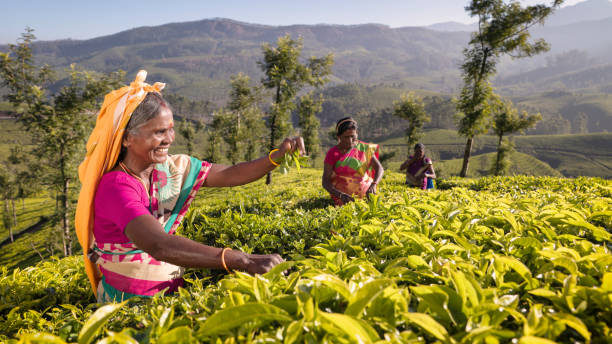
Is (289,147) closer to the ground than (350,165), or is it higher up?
higher up

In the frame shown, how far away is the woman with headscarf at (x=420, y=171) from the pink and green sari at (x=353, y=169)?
163 inches

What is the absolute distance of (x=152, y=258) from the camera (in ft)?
8.70

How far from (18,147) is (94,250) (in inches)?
2920

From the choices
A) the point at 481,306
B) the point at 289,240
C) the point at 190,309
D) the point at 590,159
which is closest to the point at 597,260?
the point at 481,306

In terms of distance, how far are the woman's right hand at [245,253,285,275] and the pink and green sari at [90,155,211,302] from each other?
35.0 inches

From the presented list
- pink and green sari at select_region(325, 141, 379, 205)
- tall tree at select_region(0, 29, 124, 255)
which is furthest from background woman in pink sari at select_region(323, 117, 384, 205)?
tall tree at select_region(0, 29, 124, 255)

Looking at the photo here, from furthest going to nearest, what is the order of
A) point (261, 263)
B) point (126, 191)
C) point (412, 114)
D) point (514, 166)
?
1. point (514, 166)
2. point (412, 114)
3. point (126, 191)
4. point (261, 263)

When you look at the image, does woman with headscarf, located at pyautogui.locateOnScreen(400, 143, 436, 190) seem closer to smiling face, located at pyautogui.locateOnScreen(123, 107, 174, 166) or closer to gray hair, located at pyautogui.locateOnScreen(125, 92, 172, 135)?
smiling face, located at pyautogui.locateOnScreen(123, 107, 174, 166)

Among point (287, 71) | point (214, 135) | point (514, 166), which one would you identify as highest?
point (287, 71)

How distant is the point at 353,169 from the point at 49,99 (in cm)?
2017

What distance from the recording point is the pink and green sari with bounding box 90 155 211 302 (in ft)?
8.42

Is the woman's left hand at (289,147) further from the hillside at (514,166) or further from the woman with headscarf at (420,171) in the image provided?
the hillside at (514,166)

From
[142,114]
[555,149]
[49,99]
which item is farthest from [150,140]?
[555,149]

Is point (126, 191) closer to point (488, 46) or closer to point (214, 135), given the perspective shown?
point (488, 46)
